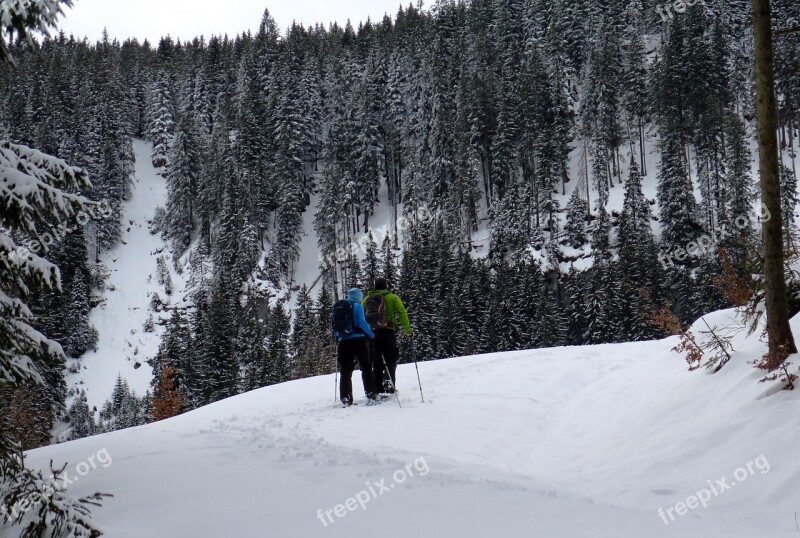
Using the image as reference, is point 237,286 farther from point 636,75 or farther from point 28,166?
point 28,166

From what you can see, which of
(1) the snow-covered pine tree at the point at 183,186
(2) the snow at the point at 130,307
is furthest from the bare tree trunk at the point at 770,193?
(1) the snow-covered pine tree at the point at 183,186

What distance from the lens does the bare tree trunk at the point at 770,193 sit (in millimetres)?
6617

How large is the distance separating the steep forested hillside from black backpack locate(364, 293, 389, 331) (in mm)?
22369

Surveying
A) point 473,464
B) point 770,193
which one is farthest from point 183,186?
point 770,193

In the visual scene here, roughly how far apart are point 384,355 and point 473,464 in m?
3.80

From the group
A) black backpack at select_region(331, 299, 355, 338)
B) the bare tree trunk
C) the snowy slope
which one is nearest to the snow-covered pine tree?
black backpack at select_region(331, 299, 355, 338)

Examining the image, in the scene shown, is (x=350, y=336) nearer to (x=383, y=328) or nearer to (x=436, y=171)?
(x=383, y=328)

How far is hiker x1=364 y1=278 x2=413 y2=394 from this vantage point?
33.3 ft

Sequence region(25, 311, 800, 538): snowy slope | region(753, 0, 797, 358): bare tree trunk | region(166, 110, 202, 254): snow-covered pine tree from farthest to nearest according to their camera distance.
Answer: region(166, 110, 202, 254): snow-covered pine tree, region(753, 0, 797, 358): bare tree trunk, region(25, 311, 800, 538): snowy slope

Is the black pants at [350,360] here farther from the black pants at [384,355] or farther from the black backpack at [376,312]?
the black backpack at [376,312]

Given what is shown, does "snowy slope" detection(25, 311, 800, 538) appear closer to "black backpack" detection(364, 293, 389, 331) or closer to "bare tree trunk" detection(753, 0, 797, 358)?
"bare tree trunk" detection(753, 0, 797, 358)

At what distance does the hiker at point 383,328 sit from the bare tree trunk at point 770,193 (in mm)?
5678

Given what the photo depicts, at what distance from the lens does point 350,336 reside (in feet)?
31.6

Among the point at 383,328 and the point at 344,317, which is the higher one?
the point at 344,317
